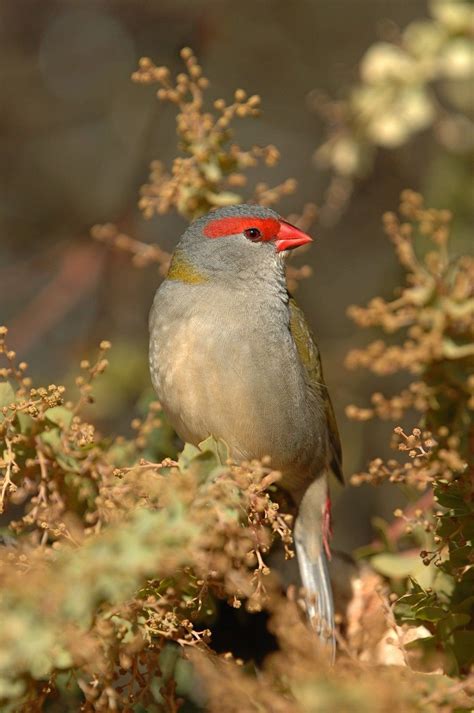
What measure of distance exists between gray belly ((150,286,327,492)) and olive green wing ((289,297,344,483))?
16 centimetres

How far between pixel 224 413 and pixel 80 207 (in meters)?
4.02

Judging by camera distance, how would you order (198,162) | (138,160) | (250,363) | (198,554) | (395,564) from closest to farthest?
(198,554) → (395,564) → (198,162) → (250,363) → (138,160)

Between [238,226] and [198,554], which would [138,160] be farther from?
[198,554]

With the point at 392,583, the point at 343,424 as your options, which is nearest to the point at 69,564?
the point at 392,583

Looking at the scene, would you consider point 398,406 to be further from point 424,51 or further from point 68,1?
point 68,1

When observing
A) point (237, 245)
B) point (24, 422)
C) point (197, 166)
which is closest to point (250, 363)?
point (237, 245)

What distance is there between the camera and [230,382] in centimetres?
336

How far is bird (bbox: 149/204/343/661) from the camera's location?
11.1ft

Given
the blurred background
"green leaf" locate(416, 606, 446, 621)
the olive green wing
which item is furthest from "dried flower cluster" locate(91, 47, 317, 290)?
the blurred background

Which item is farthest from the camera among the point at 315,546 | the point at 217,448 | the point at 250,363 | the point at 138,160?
the point at 138,160

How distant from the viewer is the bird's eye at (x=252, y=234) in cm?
373

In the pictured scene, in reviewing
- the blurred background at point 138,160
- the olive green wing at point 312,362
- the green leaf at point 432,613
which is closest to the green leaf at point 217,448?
the green leaf at point 432,613

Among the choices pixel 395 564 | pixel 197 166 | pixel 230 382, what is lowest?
pixel 395 564

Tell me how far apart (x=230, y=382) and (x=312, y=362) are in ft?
1.65
